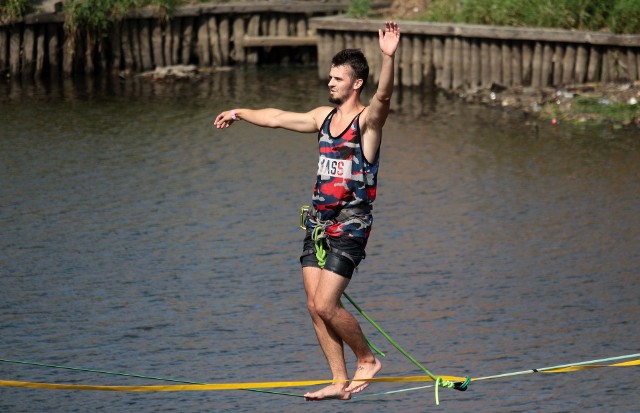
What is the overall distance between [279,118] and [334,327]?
5.30 ft

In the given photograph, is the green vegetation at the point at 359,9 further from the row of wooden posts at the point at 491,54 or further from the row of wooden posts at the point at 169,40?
the row of wooden posts at the point at 169,40

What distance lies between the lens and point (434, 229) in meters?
19.5

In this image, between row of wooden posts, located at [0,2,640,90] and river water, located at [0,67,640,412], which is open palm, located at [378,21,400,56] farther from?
row of wooden posts, located at [0,2,640,90]

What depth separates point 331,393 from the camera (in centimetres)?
1017

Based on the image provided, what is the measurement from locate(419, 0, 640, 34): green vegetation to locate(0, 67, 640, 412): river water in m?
2.44

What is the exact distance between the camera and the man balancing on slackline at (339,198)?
987 centimetres

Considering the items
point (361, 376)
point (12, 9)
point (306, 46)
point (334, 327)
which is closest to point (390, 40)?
point (334, 327)

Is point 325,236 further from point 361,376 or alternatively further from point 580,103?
point 580,103

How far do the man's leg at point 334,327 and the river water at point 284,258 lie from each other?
3.66 metres

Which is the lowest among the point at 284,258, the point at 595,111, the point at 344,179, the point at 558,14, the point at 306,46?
the point at 284,258

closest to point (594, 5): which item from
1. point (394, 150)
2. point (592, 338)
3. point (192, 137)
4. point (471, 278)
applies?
point (394, 150)

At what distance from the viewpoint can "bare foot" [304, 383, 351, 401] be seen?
1014 cm

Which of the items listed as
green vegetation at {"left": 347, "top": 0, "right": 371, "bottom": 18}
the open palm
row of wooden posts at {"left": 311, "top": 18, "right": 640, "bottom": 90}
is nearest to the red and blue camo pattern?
the open palm

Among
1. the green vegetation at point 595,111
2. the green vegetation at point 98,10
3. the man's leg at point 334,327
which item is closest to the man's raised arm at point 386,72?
the man's leg at point 334,327
